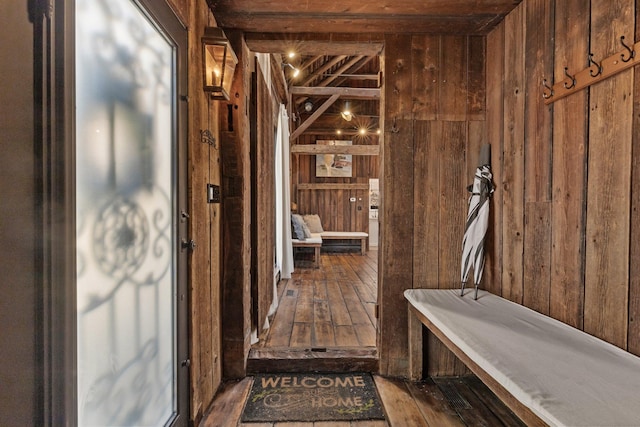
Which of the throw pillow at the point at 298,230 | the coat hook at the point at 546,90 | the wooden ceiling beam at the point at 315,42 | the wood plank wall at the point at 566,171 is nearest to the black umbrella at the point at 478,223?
the wood plank wall at the point at 566,171

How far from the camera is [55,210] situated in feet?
2.46

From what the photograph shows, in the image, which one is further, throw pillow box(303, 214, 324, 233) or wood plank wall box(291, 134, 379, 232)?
wood plank wall box(291, 134, 379, 232)

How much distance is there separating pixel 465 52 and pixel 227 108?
1.55 m

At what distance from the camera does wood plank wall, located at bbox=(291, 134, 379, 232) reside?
716 cm

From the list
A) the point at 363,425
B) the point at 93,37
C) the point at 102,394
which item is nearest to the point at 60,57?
the point at 93,37

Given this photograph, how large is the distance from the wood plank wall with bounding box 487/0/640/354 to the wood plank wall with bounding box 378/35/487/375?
0.53ft

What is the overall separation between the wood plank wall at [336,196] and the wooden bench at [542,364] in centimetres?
553

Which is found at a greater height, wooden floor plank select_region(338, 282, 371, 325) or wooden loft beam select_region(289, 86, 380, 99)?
wooden loft beam select_region(289, 86, 380, 99)

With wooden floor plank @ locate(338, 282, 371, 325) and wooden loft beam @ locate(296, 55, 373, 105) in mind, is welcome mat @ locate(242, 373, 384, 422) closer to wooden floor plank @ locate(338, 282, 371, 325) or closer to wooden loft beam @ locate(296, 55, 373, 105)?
wooden floor plank @ locate(338, 282, 371, 325)

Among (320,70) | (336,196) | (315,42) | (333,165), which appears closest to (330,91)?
(320,70)

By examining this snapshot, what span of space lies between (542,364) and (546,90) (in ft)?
4.11

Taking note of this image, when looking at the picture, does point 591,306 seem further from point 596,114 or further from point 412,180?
point 412,180

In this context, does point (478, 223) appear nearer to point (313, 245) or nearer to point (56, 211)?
point (56, 211)

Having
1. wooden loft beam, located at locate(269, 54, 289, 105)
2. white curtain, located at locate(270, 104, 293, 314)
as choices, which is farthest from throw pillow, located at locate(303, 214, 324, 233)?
wooden loft beam, located at locate(269, 54, 289, 105)
